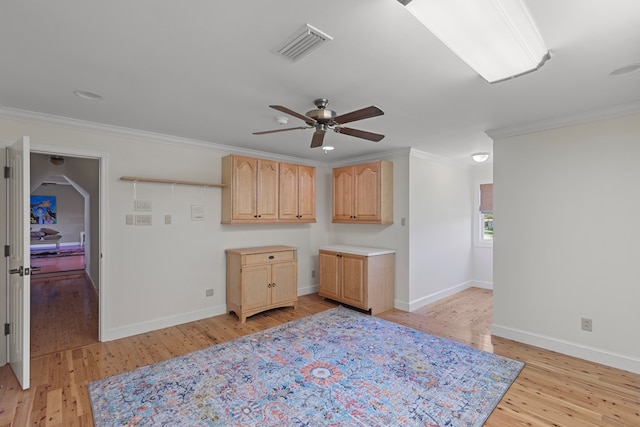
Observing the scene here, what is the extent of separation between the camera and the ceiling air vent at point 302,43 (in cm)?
163

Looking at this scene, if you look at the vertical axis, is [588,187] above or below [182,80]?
below

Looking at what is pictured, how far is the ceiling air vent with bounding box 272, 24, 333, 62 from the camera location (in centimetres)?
163

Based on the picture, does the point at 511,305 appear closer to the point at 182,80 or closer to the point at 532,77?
the point at 532,77

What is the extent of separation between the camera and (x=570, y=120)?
120 inches

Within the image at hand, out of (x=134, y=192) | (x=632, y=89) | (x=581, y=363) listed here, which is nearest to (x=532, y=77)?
(x=632, y=89)

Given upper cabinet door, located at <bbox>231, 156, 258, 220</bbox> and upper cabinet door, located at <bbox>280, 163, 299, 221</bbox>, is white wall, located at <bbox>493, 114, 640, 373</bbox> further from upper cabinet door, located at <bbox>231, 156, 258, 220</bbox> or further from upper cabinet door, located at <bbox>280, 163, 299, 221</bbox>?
upper cabinet door, located at <bbox>231, 156, 258, 220</bbox>

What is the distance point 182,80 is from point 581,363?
4314 millimetres

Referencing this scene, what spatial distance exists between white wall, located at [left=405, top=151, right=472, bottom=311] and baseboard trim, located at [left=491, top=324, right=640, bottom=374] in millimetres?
1307

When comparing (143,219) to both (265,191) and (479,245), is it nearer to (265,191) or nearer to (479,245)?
(265,191)

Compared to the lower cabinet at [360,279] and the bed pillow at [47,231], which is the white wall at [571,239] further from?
the bed pillow at [47,231]

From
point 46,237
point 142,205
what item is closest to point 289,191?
point 142,205

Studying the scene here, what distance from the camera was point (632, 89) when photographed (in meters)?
2.41

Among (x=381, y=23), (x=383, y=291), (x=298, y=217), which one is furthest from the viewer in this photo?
(x=298, y=217)

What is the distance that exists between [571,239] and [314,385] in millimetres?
2918
